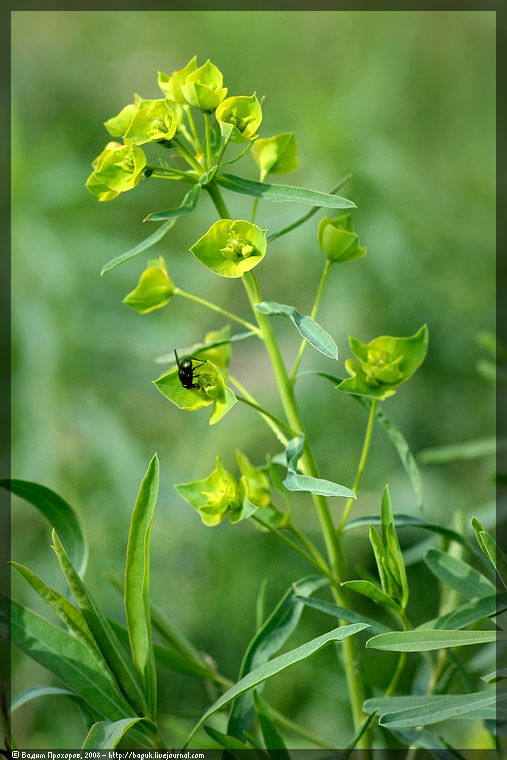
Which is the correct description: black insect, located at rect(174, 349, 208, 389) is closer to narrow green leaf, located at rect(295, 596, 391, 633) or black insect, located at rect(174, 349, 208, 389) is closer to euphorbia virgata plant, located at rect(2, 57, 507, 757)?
euphorbia virgata plant, located at rect(2, 57, 507, 757)

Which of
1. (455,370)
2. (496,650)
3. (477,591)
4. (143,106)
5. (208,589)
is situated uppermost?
(143,106)

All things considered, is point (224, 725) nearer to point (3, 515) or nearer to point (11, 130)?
point (3, 515)

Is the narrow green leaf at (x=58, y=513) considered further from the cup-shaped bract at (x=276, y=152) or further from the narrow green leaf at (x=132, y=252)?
the cup-shaped bract at (x=276, y=152)

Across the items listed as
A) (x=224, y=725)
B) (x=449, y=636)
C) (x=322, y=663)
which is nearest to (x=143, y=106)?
(x=449, y=636)

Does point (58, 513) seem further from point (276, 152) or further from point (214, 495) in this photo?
point (276, 152)

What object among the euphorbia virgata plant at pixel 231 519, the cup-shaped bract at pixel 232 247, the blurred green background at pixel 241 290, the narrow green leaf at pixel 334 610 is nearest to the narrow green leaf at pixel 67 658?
the euphorbia virgata plant at pixel 231 519
